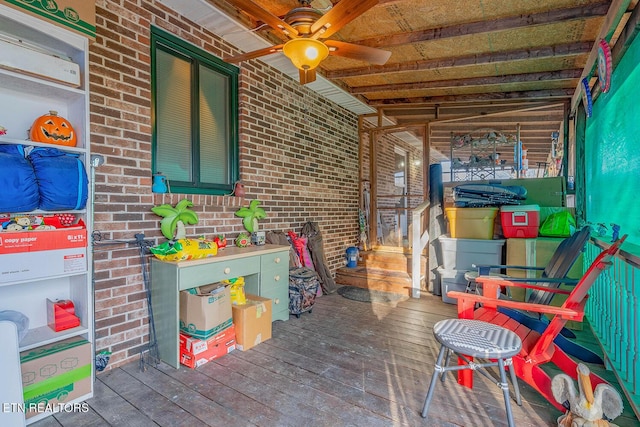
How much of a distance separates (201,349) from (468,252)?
122 inches

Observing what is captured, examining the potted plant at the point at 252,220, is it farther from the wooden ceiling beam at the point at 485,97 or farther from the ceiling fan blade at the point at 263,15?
the wooden ceiling beam at the point at 485,97

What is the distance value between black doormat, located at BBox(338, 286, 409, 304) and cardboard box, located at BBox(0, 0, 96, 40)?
3.60 m

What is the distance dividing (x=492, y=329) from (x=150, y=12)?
133 inches

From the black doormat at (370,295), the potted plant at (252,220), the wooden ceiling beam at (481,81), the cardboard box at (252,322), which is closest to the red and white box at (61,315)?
the cardboard box at (252,322)

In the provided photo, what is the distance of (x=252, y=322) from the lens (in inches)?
106

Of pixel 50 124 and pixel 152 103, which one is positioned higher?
pixel 152 103

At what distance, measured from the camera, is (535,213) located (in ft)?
11.5

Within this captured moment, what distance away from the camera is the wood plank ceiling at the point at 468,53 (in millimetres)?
2893

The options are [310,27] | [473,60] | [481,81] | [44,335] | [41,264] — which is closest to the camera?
[41,264]

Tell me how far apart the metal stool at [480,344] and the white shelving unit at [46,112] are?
2121 millimetres

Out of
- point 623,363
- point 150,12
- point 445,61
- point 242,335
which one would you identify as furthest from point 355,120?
point 623,363

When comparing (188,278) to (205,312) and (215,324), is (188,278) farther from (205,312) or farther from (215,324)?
(215,324)

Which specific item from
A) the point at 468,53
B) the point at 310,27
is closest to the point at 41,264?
the point at 310,27

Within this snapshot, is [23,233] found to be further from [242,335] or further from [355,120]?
[355,120]
